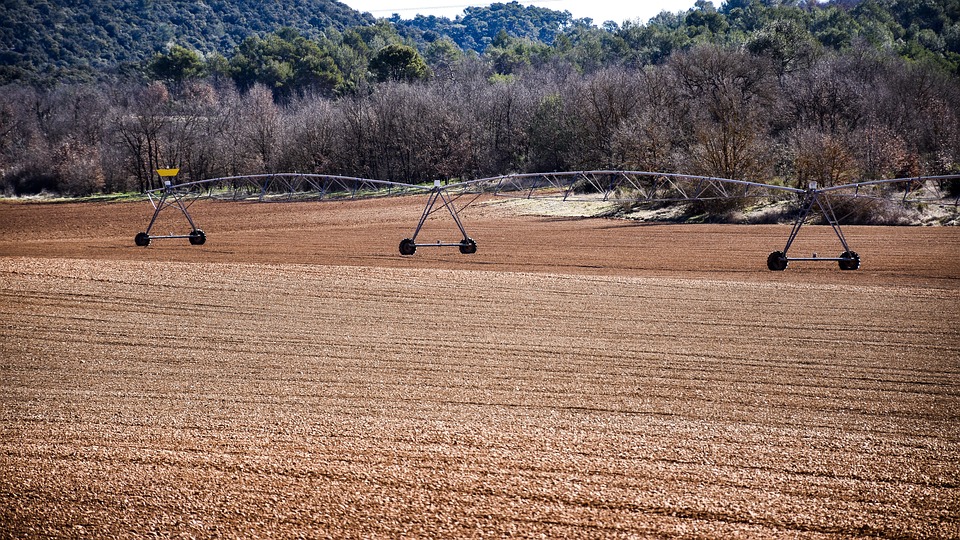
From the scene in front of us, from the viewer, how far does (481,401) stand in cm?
1222

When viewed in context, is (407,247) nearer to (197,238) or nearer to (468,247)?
(468,247)

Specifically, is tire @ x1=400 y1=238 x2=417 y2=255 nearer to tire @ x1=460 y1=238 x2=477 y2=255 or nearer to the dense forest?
tire @ x1=460 y1=238 x2=477 y2=255


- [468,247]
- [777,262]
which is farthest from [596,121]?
[777,262]

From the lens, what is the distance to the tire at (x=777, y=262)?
24.2 meters

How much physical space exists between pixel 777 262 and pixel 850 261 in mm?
2135

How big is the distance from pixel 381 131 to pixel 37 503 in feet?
239

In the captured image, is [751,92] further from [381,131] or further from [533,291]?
[533,291]

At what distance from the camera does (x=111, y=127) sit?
85.5 m

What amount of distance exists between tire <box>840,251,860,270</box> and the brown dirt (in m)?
0.80

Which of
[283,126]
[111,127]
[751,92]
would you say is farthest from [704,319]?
[111,127]

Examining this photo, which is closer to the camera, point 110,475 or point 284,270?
point 110,475

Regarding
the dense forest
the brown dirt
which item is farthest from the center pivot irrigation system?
the brown dirt

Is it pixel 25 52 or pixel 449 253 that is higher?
pixel 25 52

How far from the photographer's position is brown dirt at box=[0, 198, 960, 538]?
8.61 meters
